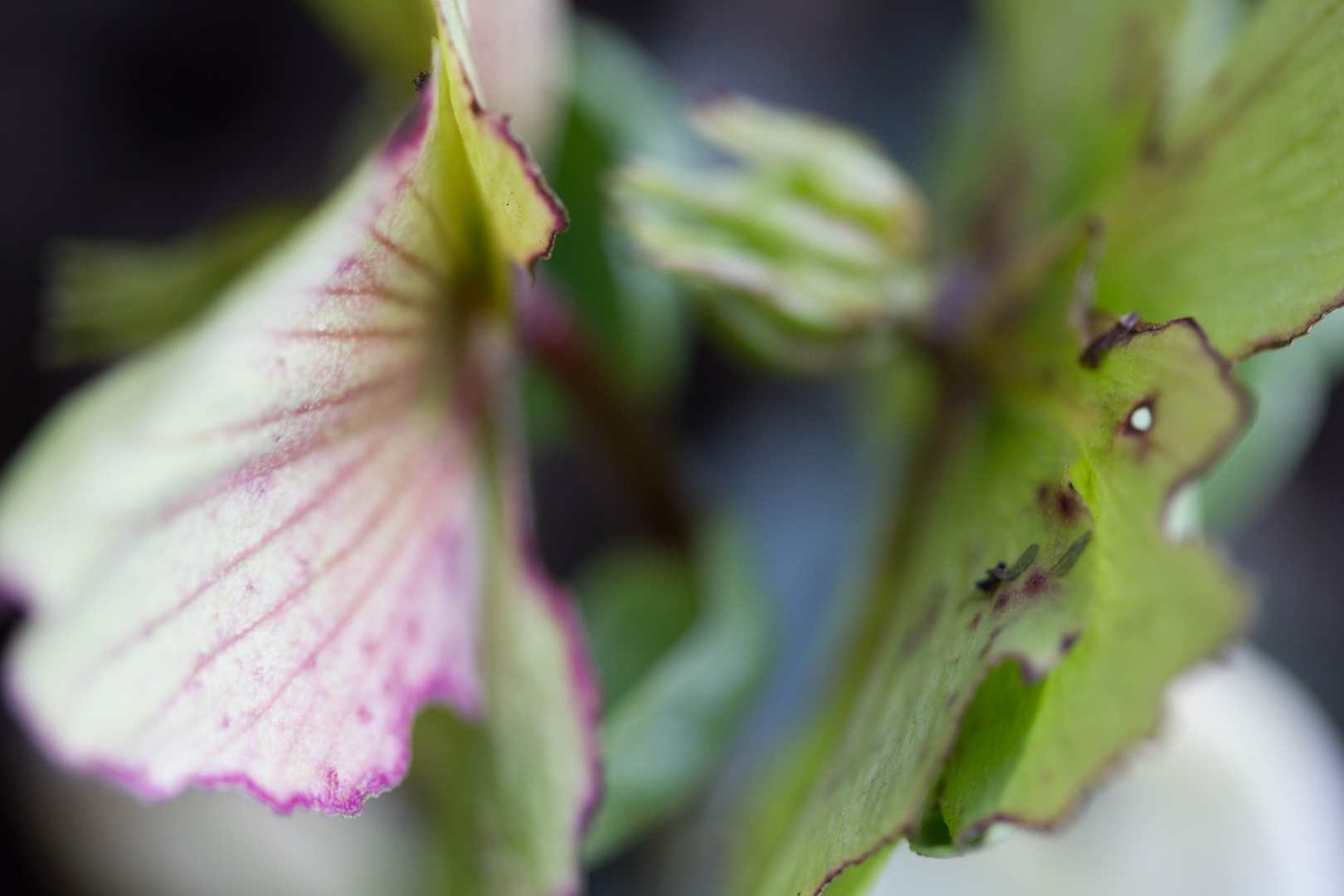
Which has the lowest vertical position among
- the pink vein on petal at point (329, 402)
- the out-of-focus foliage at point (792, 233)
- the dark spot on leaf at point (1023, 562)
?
the pink vein on petal at point (329, 402)

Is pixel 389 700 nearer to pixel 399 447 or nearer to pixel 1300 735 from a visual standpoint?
pixel 399 447

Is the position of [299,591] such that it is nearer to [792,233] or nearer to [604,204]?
[792,233]

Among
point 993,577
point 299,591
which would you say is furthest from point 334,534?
point 993,577

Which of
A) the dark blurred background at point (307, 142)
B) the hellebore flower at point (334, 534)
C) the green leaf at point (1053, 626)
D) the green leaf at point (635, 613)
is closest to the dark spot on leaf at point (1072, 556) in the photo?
the green leaf at point (1053, 626)

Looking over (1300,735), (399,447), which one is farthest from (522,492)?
(1300,735)

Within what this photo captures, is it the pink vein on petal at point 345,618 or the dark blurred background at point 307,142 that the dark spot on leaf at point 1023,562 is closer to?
the pink vein on petal at point 345,618

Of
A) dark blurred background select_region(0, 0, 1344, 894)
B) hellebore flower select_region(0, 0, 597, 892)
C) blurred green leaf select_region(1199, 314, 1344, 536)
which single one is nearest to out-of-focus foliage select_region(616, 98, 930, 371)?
hellebore flower select_region(0, 0, 597, 892)
